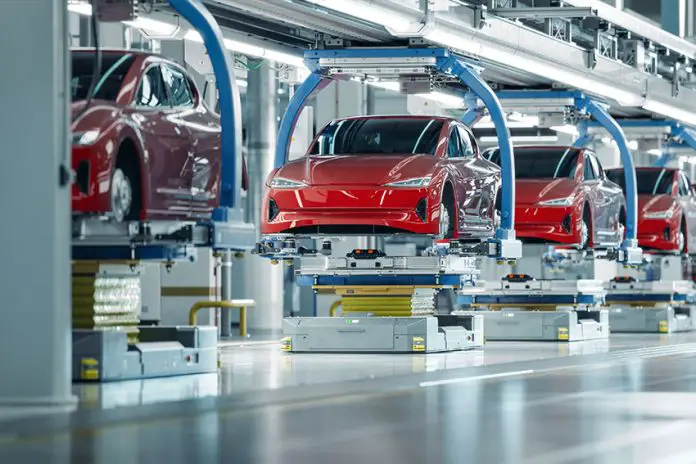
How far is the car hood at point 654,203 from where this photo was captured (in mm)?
24938

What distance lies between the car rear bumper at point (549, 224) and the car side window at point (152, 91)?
28.7ft

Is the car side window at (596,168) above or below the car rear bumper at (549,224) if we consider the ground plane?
above

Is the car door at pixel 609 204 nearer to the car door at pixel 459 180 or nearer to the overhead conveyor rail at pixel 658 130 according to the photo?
the overhead conveyor rail at pixel 658 130

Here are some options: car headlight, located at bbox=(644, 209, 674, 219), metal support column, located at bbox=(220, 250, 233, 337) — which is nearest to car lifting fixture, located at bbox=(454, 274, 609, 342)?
car headlight, located at bbox=(644, 209, 674, 219)

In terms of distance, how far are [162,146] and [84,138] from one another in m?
0.98

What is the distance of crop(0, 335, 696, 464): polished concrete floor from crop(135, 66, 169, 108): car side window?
82.0 inches

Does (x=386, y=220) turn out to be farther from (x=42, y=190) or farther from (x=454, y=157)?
(x=42, y=190)

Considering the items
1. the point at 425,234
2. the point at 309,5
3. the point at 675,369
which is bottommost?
the point at 675,369

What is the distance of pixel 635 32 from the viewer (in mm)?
21906

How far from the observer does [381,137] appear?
652 inches

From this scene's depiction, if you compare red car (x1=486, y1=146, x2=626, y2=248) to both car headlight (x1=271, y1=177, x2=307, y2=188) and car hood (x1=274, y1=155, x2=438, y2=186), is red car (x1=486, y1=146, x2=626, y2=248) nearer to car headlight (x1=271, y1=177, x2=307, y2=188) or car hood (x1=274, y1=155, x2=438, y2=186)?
car hood (x1=274, y1=155, x2=438, y2=186)

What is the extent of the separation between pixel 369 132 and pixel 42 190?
7.73 meters

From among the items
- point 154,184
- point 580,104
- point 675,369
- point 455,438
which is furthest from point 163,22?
point 580,104

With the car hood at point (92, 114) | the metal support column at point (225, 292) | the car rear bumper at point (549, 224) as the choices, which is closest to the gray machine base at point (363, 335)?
the car rear bumper at point (549, 224)
